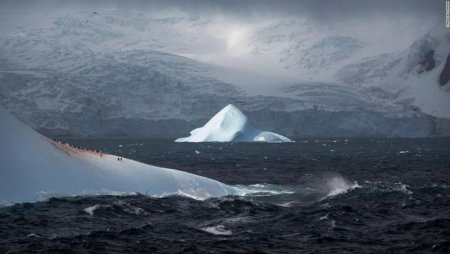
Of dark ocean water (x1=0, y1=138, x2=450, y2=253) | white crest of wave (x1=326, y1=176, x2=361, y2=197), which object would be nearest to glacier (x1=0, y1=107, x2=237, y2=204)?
dark ocean water (x1=0, y1=138, x2=450, y2=253)

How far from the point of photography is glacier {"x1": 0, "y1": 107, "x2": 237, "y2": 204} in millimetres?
53844

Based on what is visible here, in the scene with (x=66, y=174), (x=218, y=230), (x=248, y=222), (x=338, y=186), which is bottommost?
(x=218, y=230)

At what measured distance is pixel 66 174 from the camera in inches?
2266

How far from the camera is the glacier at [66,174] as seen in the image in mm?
53844

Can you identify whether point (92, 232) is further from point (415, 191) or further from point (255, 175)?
point (255, 175)

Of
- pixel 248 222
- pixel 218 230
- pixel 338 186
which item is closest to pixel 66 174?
pixel 248 222

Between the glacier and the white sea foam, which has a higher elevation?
the glacier

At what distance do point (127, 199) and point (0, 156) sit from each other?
9224mm

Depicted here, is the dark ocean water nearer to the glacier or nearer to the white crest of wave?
the white crest of wave

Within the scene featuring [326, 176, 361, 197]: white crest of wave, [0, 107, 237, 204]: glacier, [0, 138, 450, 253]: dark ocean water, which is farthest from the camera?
[326, 176, 361, 197]: white crest of wave

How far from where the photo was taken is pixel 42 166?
55.8 metres

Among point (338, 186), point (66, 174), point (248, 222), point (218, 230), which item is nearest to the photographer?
point (218, 230)

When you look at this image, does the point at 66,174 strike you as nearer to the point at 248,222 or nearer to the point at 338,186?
the point at 248,222

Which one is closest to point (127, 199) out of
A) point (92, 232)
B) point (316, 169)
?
point (92, 232)
